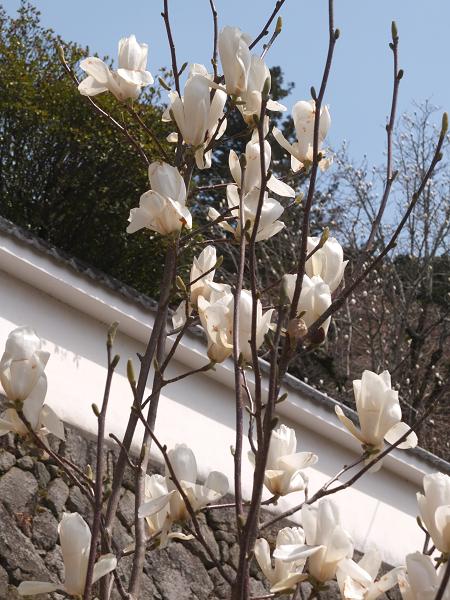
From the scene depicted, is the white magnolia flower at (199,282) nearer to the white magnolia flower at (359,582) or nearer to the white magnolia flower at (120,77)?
the white magnolia flower at (120,77)

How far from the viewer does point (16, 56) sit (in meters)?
7.66

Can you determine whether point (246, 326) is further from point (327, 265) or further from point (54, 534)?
point (54, 534)

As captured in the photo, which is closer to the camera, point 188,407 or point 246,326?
point 246,326

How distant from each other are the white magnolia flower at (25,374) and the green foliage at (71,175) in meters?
5.84

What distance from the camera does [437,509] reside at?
44.3 inches

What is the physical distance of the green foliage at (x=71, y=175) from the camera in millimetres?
7137

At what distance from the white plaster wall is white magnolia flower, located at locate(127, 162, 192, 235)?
93.6 inches

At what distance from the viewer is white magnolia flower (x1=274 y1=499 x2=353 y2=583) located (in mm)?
1153

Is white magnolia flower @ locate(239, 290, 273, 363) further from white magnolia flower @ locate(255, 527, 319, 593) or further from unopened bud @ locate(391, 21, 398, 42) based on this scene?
unopened bud @ locate(391, 21, 398, 42)

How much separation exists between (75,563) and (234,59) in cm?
69

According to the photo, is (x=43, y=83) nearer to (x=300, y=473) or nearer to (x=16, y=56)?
(x=16, y=56)

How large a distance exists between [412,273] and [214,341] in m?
9.13

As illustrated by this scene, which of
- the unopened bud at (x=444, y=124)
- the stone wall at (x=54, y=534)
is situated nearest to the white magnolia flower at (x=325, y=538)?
the unopened bud at (x=444, y=124)

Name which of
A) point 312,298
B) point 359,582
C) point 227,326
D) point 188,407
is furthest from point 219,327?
point 188,407
